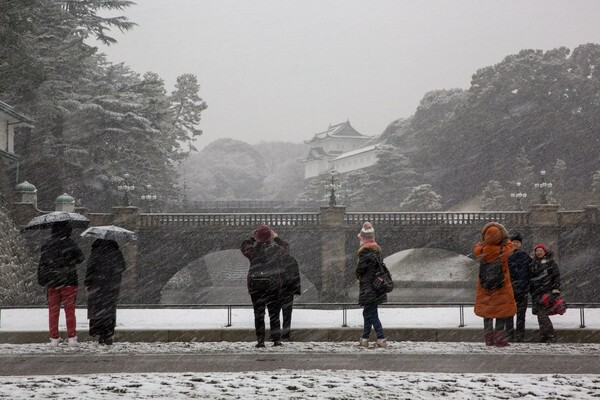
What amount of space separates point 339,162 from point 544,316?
101 m

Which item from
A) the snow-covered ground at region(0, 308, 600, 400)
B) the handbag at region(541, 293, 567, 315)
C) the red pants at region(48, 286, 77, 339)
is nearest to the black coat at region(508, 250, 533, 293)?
the handbag at region(541, 293, 567, 315)

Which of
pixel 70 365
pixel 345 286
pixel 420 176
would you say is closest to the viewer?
pixel 70 365

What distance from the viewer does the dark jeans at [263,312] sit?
10.6 metres

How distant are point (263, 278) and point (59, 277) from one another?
3.04 m

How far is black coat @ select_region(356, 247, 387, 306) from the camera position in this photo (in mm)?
10477

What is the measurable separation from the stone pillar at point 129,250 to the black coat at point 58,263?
26777 millimetres

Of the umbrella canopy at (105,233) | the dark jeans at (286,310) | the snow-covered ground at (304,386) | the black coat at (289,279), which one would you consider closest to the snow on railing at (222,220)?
the black coat at (289,279)

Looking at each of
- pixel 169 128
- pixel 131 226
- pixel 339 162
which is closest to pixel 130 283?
pixel 131 226

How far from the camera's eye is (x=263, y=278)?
1072cm

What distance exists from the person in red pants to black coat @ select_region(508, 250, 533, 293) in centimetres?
669

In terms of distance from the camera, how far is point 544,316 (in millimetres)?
11289

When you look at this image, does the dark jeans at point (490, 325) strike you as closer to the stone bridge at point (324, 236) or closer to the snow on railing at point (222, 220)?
the stone bridge at point (324, 236)

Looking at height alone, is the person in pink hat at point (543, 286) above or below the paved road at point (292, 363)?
above

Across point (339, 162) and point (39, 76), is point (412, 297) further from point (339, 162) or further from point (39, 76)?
point (339, 162)
